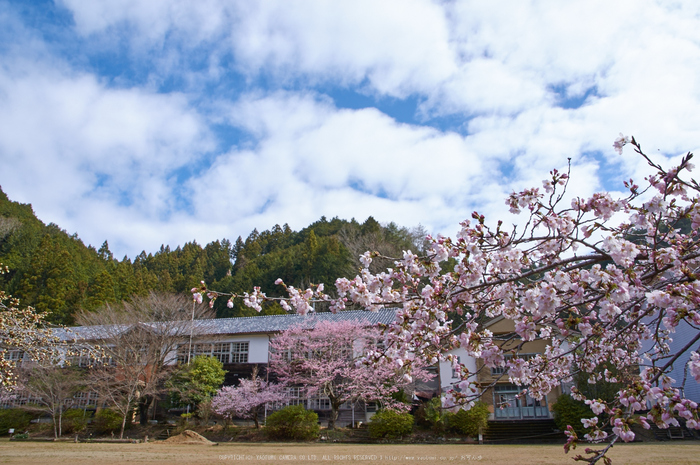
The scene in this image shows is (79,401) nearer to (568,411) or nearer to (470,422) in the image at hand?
(470,422)

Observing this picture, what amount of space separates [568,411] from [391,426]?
6.55 meters

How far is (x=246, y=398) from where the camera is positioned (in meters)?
19.7

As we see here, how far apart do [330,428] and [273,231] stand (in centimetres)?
4514

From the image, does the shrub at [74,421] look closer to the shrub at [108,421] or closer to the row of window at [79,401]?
the shrub at [108,421]

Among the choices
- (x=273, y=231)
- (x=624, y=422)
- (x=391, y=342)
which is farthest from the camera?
(x=273, y=231)

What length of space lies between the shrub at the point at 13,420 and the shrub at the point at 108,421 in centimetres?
450

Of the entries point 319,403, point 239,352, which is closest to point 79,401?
point 239,352

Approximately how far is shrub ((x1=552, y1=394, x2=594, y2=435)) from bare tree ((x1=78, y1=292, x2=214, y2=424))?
16.8 metres

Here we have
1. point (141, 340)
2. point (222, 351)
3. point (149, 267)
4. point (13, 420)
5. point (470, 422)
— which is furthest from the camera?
point (149, 267)

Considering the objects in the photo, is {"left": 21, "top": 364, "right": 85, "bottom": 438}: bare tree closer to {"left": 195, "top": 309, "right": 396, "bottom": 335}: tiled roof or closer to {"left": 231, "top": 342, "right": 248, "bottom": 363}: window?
{"left": 195, "top": 309, "right": 396, "bottom": 335}: tiled roof

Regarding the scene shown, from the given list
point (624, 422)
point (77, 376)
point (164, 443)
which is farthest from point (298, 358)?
point (624, 422)

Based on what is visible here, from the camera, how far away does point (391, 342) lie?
12.9 feet

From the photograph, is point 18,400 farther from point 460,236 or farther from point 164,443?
point 460,236

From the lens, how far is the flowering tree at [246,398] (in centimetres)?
1942
